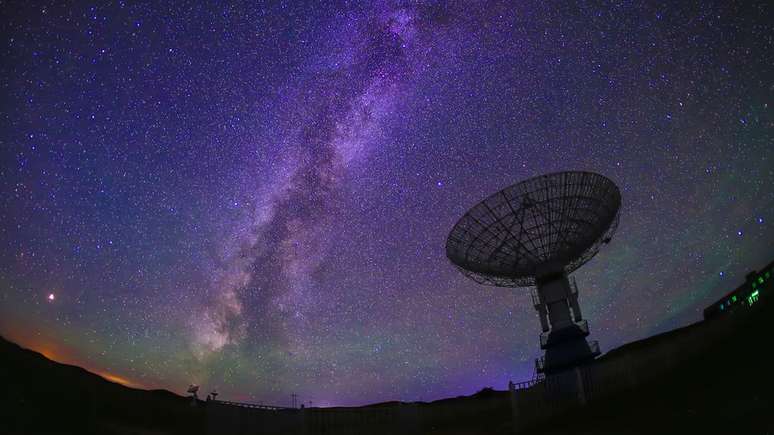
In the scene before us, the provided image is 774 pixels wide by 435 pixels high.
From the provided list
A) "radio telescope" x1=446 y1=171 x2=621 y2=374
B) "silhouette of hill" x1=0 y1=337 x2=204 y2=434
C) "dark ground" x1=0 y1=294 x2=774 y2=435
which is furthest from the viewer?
"radio telescope" x1=446 y1=171 x2=621 y2=374

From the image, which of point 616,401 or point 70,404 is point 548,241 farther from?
point 70,404

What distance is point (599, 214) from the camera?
2694 centimetres

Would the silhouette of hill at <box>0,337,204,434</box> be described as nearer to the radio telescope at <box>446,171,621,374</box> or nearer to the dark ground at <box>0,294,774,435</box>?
the dark ground at <box>0,294,774,435</box>

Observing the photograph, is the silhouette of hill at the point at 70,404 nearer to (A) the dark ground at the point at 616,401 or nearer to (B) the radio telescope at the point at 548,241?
(A) the dark ground at the point at 616,401

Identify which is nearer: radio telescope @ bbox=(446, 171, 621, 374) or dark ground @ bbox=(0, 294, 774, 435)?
dark ground @ bbox=(0, 294, 774, 435)

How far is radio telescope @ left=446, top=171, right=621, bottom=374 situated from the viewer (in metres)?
26.7

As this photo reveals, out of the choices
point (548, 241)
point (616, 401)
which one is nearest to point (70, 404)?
point (616, 401)

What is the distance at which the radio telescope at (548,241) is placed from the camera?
26719mm

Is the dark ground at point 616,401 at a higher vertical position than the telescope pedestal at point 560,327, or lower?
lower

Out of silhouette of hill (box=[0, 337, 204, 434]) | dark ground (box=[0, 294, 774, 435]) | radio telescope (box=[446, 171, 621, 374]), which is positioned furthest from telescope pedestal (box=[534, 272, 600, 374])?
silhouette of hill (box=[0, 337, 204, 434])

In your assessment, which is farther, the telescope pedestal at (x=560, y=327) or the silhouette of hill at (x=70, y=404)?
the telescope pedestal at (x=560, y=327)

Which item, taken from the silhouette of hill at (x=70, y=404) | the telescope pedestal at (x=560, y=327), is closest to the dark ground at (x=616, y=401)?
the silhouette of hill at (x=70, y=404)

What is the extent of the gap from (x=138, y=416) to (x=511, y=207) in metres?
22.8

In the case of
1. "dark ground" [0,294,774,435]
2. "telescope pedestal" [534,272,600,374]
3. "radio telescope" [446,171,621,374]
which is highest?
"radio telescope" [446,171,621,374]
